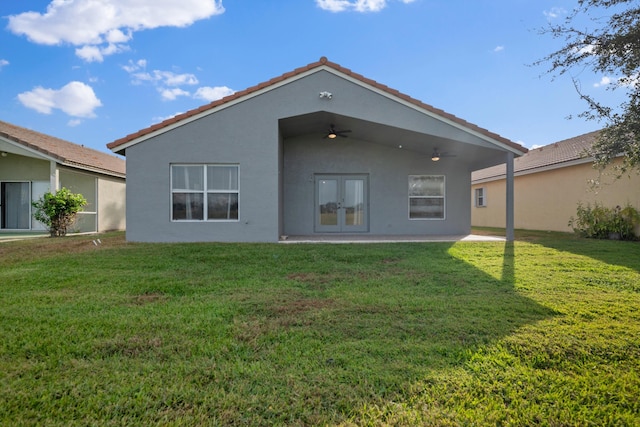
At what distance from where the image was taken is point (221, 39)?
39.6 feet

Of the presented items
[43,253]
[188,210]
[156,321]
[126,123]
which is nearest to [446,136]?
[188,210]

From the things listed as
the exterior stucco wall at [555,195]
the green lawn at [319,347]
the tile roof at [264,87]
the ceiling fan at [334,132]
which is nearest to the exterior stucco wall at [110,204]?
the tile roof at [264,87]

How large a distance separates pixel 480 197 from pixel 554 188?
20.4ft

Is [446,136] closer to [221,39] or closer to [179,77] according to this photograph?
[221,39]

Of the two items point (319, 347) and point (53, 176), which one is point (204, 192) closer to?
point (53, 176)

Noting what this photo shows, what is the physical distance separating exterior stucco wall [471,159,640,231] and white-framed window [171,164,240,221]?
11342 mm

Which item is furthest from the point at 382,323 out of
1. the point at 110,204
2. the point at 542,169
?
the point at 110,204

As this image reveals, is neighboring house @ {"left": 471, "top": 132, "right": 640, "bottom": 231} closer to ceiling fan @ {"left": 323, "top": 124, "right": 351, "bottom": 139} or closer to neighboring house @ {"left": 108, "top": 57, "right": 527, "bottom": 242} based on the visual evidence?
neighboring house @ {"left": 108, "top": 57, "right": 527, "bottom": 242}

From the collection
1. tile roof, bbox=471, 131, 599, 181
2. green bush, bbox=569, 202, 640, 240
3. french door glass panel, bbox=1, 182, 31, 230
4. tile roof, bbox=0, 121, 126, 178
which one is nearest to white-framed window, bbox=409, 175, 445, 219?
green bush, bbox=569, 202, 640, 240

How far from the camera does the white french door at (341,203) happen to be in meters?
13.0

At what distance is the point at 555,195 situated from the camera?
15836 millimetres

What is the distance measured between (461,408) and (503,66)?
11278 mm

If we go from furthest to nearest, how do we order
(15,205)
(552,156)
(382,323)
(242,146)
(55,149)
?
(552,156) < (15,205) < (55,149) < (242,146) < (382,323)

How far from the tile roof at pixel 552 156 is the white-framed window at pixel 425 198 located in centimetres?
575
